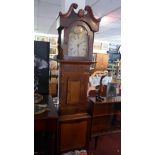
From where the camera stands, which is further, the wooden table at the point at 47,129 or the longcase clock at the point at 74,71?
the longcase clock at the point at 74,71

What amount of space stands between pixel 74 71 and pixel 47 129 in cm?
59

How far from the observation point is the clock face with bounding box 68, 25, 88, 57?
161 cm

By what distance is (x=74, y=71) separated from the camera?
1.68 m

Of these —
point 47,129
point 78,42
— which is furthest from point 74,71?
point 47,129

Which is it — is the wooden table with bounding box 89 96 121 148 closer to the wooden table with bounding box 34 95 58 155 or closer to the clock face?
the wooden table with bounding box 34 95 58 155

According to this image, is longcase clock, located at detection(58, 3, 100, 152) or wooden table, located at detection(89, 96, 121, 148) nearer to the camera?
longcase clock, located at detection(58, 3, 100, 152)

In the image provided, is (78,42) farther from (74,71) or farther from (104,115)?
(104,115)

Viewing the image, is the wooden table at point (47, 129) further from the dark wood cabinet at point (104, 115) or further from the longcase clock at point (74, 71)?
the dark wood cabinet at point (104, 115)

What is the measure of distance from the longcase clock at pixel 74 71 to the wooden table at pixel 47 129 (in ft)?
0.35

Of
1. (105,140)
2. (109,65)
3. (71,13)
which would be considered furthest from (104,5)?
(109,65)

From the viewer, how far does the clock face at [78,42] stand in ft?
5.30

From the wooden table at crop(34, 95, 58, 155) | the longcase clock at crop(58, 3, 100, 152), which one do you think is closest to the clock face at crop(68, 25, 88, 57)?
the longcase clock at crop(58, 3, 100, 152)

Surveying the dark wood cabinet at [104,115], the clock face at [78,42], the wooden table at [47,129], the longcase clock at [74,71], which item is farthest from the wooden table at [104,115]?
the clock face at [78,42]
